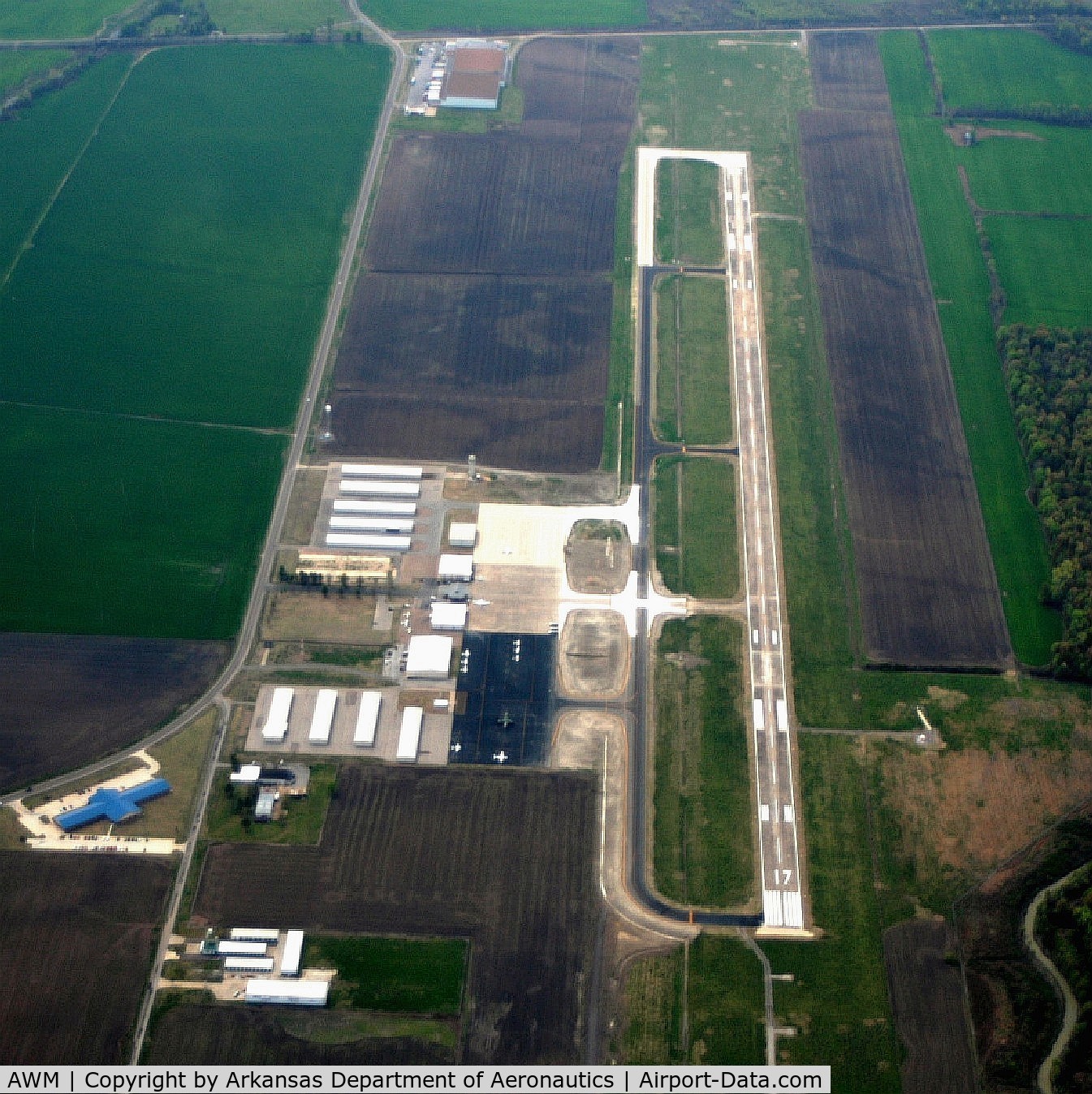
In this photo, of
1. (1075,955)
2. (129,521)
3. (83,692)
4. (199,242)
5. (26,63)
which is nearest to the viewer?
(1075,955)

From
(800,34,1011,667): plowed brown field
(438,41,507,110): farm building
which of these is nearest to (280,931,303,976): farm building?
(800,34,1011,667): plowed brown field

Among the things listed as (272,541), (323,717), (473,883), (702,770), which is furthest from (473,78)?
(473,883)

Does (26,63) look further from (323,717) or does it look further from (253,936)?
(253,936)

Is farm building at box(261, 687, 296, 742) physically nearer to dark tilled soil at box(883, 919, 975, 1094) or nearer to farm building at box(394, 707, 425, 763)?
farm building at box(394, 707, 425, 763)

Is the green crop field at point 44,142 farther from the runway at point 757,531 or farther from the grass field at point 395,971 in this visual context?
the grass field at point 395,971

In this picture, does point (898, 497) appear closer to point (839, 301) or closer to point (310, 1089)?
point (839, 301)

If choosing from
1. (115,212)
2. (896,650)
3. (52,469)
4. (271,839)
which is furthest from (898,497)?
(115,212)

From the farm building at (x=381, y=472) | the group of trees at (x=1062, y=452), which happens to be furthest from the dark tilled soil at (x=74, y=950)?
the group of trees at (x=1062, y=452)
